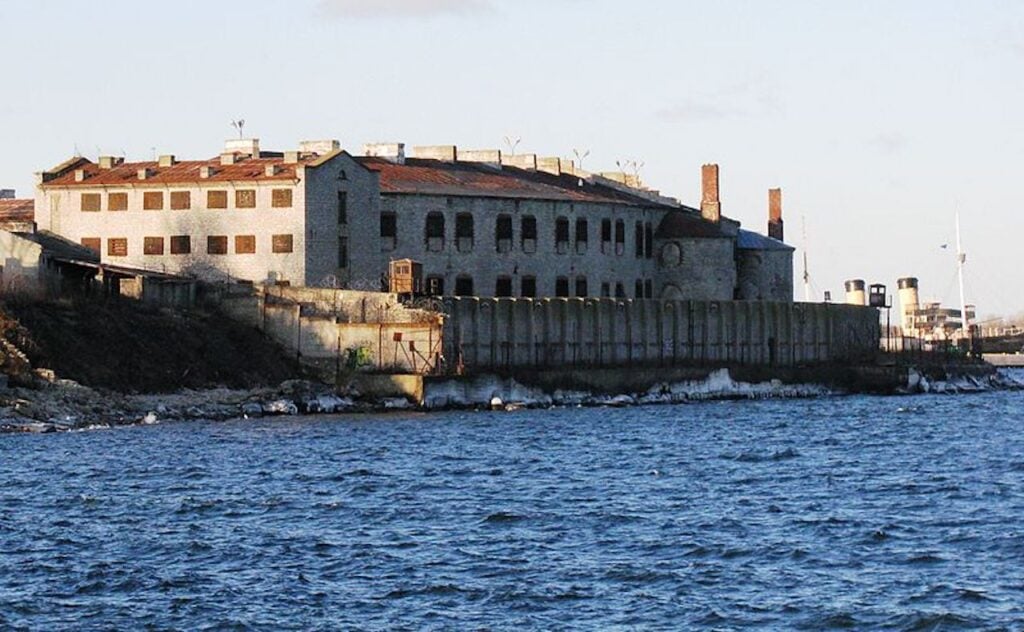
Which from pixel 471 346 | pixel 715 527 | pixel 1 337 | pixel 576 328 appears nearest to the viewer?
pixel 715 527

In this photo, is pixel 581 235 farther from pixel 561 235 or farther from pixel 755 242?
pixel 755 242

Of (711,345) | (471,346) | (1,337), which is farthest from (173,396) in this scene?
(711,345)

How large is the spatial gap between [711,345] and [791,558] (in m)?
68.2

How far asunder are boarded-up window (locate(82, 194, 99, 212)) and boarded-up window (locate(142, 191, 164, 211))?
2.47m

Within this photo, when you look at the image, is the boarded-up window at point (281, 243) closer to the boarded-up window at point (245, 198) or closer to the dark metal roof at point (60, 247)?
the boarded-up window at point (245, 198)

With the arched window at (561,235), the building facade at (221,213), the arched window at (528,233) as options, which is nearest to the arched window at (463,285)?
the arched window at (528,233)

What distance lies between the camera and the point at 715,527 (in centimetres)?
4503

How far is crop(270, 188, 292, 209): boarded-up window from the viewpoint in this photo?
324ft

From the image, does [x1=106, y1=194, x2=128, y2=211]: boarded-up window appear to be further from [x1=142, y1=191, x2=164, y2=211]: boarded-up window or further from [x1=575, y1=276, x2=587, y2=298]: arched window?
[x1=575, y1=276, x2=587, y2=298]: arched window

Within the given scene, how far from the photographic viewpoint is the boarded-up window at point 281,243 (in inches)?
3898

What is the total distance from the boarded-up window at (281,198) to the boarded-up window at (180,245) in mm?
5071

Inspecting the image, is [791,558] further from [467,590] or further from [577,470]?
[577,470]

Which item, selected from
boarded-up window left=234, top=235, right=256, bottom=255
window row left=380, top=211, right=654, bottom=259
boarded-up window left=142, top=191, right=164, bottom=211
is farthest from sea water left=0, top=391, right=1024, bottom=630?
window row left=380, top=211, right=654, bottom=259

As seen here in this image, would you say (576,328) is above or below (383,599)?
above
